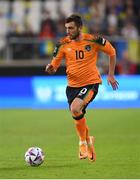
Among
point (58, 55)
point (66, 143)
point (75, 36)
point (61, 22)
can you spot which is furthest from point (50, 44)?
point (75, 36)

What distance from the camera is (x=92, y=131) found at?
1606 cm

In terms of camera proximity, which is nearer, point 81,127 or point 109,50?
point 81,127

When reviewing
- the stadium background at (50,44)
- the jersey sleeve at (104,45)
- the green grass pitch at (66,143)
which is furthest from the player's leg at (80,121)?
the stadium background at (50,44)

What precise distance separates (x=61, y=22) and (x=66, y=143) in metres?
12.0

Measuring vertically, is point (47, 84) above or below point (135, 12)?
below

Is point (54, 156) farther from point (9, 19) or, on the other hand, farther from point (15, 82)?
point (9, 19)

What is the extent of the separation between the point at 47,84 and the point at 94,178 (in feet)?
45.4

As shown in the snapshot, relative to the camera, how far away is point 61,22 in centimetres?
2523

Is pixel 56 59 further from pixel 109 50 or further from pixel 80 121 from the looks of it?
pixel 80 121

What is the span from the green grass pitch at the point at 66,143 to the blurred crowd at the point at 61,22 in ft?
13.2

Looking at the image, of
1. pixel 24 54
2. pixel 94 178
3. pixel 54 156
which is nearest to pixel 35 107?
pixel 24 54

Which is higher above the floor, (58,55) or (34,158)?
(58,55)

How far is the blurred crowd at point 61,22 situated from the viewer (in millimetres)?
24781

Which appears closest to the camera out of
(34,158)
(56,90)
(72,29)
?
(34,158)
